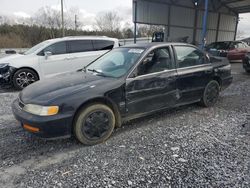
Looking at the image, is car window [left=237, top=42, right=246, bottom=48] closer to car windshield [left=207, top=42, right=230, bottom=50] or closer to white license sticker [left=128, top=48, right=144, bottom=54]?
car windshield [left=207, top=42, right=230, bottom=50]

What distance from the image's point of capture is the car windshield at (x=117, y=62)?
3447 millimetres

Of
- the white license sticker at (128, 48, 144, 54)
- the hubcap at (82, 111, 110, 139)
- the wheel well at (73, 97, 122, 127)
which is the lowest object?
the hubcap at (82, 111, 110, 139)

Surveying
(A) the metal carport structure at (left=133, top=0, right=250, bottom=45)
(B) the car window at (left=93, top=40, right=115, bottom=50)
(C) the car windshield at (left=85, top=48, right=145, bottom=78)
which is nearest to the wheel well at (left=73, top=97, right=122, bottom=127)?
(C) the car windshield at (left=85, top=48, right=145, bottom=78)

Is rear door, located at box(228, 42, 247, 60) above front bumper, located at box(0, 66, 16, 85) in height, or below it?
above

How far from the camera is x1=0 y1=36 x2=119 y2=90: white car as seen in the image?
6.27 m

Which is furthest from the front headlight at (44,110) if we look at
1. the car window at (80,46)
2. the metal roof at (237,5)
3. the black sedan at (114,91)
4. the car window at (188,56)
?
the metal roof at (237,5)

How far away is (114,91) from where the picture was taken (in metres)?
3.15

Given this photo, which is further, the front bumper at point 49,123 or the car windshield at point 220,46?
the car windshield at point 220,46

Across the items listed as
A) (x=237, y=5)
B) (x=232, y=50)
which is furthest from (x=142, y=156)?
(x=237, y=5)

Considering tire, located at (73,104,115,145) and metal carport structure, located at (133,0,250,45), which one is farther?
metal carport structure, located at (133,0,250,45)

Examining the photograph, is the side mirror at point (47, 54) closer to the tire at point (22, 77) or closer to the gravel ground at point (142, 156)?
the tire at point (22, 77)

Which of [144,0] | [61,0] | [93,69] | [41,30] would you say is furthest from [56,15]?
[93,69]

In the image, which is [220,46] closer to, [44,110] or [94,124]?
[94,124]

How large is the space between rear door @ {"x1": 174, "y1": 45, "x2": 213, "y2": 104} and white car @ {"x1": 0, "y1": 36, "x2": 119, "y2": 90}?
407cm
